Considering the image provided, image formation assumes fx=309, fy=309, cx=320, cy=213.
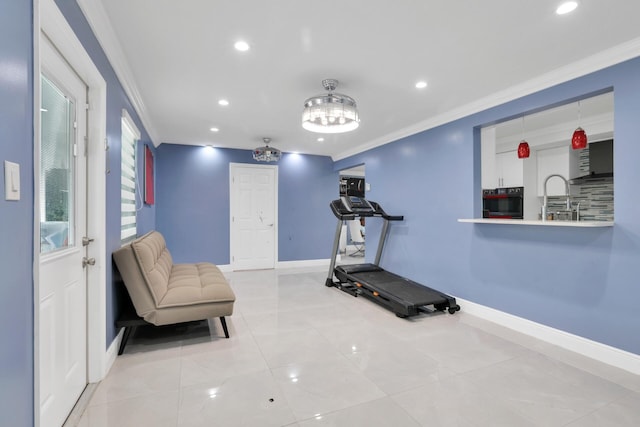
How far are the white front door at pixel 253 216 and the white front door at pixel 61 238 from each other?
13.3ft

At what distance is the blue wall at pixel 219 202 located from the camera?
5.68m

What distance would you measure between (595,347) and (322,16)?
129 inches

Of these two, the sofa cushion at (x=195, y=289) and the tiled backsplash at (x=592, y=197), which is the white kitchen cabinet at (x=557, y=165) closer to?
the tiled backsplash at (x=592, y=197)

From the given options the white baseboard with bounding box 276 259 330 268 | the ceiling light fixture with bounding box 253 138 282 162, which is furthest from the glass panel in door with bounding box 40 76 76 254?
the white baseboard with bounding box 276 259 330 268

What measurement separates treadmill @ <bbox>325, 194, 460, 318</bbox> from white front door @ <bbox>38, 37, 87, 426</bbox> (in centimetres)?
285

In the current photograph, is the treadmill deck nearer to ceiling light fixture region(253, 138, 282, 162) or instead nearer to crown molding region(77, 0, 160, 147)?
ceiling light fixture region(253, 138, 282, 162)

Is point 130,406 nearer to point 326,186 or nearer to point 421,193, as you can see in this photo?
point 421,193

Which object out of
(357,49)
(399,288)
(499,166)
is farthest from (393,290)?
(499,166)

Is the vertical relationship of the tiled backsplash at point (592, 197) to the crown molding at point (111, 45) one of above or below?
below

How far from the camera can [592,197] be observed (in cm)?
461
